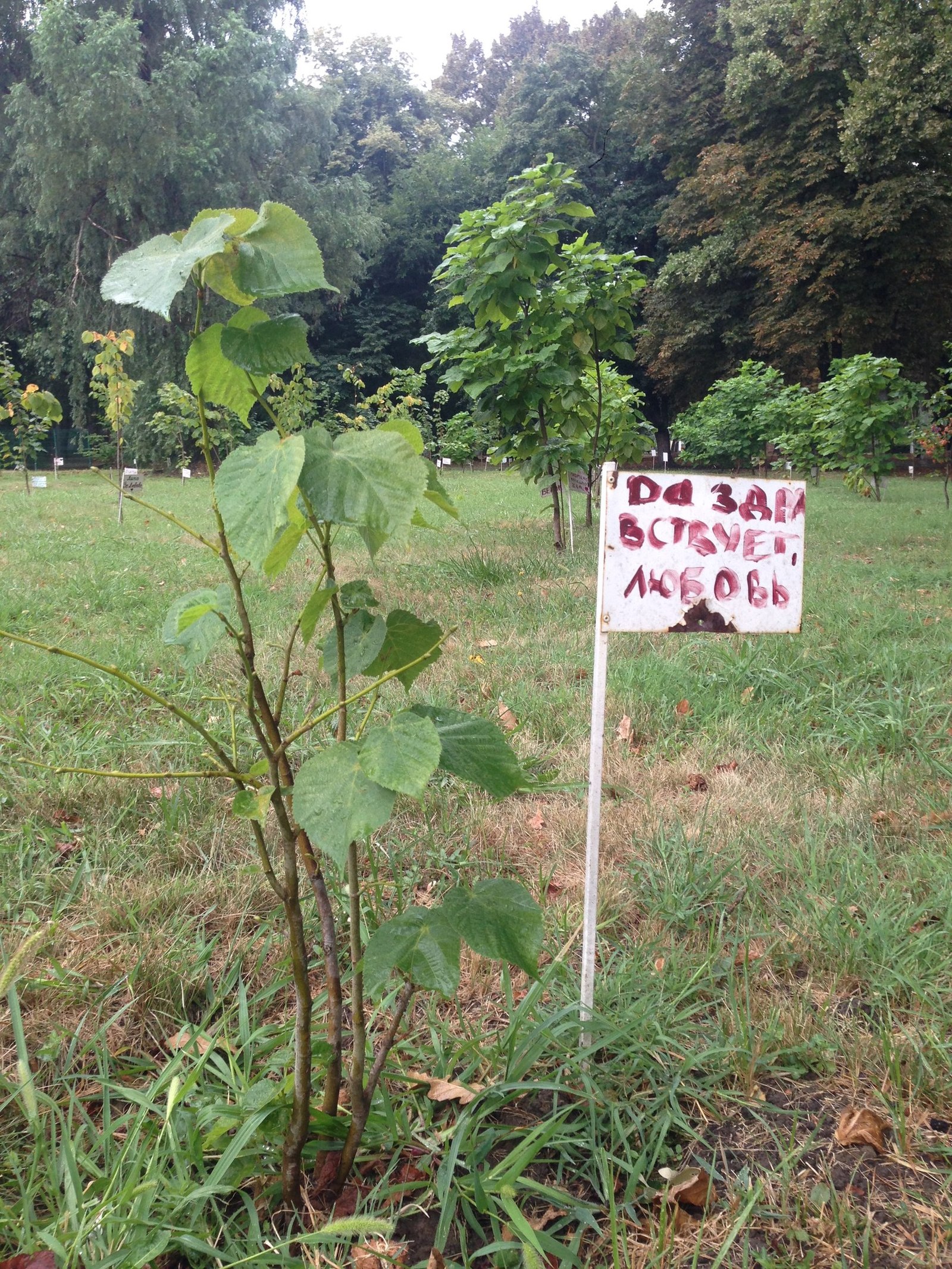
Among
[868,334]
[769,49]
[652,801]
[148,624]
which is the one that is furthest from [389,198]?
[652,801]

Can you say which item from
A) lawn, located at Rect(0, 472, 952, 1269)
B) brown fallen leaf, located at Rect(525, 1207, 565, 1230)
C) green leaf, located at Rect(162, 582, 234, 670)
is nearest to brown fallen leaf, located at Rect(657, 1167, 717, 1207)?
lawn, located at Rect(0, 472, 952, 1269)

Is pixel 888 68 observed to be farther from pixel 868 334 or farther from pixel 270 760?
pixel 270 760

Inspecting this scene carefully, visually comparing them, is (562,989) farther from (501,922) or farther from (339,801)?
(339,801)

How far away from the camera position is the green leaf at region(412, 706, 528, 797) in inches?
36.2

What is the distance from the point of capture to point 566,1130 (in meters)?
1.17

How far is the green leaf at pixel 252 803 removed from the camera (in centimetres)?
86

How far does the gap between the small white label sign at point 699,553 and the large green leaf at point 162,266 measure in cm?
74

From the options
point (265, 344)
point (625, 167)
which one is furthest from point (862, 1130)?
point (625, 167)

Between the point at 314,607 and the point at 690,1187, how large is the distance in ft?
3.06

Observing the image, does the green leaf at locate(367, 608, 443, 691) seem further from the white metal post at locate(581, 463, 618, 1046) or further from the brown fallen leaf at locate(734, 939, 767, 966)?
the brown fallen leaf at locate(734, 939, 767, 966)

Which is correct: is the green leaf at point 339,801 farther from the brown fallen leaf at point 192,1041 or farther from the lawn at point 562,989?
the brown fallen leaf at point 192,1041

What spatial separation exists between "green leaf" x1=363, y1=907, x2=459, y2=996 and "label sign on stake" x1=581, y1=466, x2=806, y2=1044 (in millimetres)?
438

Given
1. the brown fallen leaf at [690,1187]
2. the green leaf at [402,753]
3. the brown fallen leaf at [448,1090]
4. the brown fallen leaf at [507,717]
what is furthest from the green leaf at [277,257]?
the brown fallen leaf at [507,717]

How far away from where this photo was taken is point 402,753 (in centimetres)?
82
